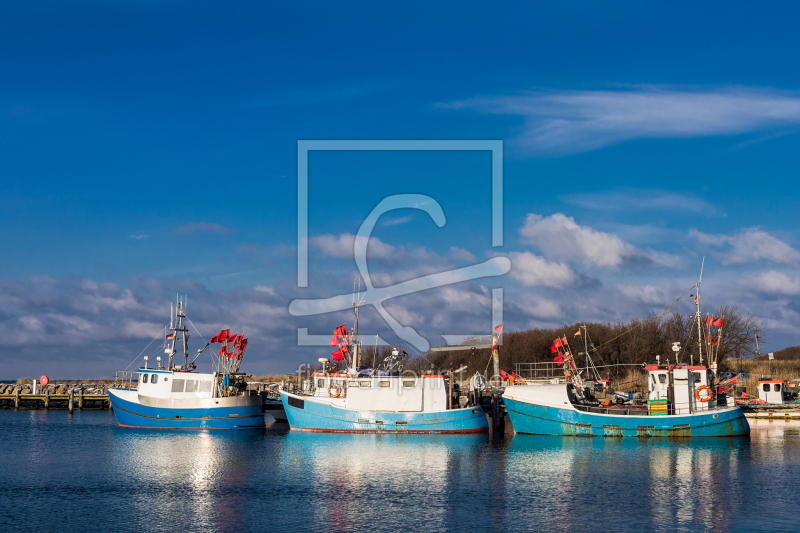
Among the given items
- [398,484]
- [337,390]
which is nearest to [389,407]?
[337,390]

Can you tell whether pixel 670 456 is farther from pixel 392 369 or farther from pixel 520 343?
pixel 520 343

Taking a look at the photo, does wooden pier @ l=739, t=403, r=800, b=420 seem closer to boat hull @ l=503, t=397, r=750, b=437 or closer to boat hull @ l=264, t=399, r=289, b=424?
boat hull @ l=503, t=397, r=750, b=437

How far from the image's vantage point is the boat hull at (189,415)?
209 feet

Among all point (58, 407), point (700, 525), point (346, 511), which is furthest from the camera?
point (58, 407)

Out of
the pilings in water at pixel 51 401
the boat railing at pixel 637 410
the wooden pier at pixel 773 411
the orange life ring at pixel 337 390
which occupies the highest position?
the orange life ring at pixel 337 390

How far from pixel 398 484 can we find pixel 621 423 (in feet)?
78.5

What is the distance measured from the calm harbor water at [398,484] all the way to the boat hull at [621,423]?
995 mm

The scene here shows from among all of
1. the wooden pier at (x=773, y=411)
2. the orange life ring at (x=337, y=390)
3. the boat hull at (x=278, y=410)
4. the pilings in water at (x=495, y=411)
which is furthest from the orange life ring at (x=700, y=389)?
the boat hull at (x=278, y=410)

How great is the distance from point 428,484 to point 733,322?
76.5 meters

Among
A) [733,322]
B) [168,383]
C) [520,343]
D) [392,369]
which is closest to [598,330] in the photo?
[520,343]

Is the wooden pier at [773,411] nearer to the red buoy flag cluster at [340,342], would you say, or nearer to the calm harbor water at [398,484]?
the calm harbor water at [398,484]

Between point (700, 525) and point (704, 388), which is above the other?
point (704, 388)

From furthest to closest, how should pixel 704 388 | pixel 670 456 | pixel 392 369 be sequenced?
1. pixel 392 369
2. pixel 704 388
3. pixel 670 456

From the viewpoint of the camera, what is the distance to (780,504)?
3145 cm
